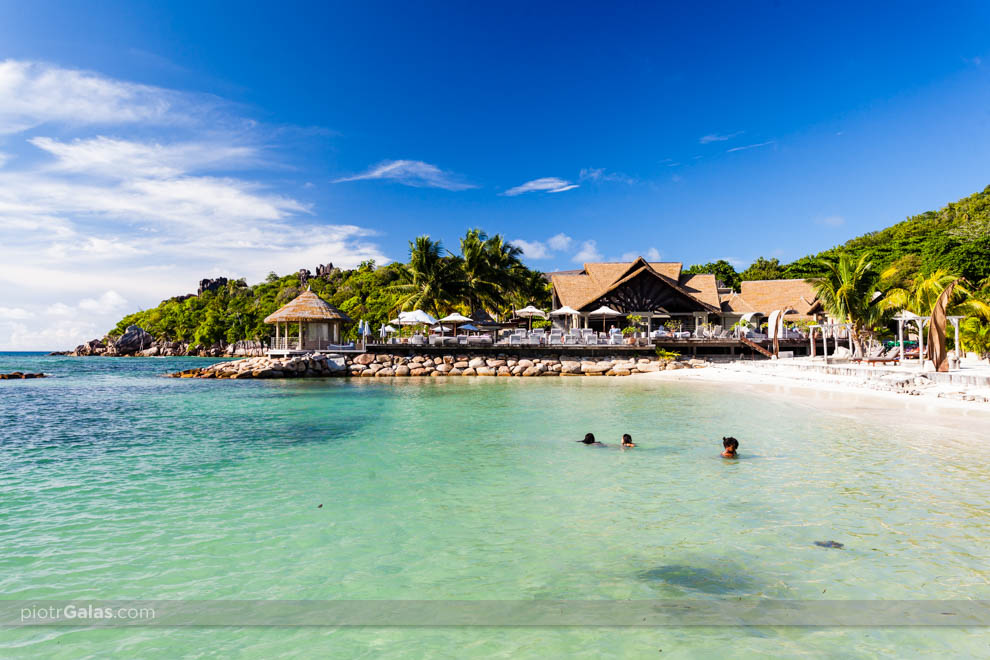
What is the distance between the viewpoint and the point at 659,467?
7.62 m

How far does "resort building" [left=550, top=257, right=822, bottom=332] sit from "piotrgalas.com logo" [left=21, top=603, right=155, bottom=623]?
31.5 metres

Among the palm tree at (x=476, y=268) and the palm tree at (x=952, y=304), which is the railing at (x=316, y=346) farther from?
the palm tree at (x=952, y=304)

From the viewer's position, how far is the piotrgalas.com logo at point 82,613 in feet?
11.9

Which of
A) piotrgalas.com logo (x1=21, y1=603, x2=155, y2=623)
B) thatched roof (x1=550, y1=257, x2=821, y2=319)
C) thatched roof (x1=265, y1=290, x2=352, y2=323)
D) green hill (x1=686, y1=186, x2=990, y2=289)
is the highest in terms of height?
green hill (x1=686, y1=186, x2=990, y2=289)

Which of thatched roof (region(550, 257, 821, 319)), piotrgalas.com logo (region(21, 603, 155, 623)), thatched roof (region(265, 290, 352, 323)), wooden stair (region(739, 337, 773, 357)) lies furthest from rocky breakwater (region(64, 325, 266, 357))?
piotrgalas.com logo (region(21, 603, 155, 623))

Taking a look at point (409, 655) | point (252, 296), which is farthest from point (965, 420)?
point (252, 296)

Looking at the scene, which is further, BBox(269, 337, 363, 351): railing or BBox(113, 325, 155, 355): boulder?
BBox(113, 325, 155, 355): boulder

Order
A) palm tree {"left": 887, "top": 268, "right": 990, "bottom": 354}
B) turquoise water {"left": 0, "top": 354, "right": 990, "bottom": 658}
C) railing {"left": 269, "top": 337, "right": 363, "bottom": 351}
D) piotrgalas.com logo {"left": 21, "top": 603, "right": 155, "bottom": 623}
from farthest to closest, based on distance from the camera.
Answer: railing {"left": 269, "top": 337, "right": 363, "bottom": 351} → palm tree {"left": 887, "top": 268, "right": 990, "bottom": 354} → piotrgalas.com logo {"left": 21, "top": 603, "right": 155, "bottom": 623} → turquoise water {"left": 0, "top": 354, "right": 990, "bottom": 658}

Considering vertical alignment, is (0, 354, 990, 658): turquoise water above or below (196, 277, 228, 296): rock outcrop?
below

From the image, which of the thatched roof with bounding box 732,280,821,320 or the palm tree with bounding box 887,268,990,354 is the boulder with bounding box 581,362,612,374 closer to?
the palm tree with bounding box 887,268,990,354

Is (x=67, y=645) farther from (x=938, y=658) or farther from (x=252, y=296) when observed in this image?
(x=252, y=296)

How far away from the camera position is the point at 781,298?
38.2 meters

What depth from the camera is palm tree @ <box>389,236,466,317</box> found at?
118 ft

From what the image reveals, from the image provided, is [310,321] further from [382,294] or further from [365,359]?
[382,294]
